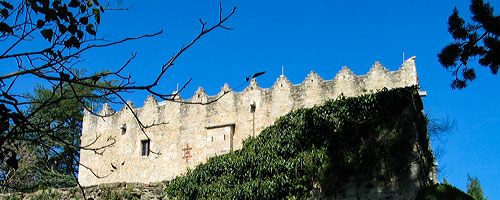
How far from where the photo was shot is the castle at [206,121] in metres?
20.2

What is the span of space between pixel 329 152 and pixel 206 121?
1032 cm

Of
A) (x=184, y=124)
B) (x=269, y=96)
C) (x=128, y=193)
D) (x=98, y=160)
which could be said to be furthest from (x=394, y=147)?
(x=98, y=160)

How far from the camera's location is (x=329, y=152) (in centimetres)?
1185

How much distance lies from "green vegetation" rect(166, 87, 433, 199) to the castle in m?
7.24

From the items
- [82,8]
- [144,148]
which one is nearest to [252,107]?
[144,148]

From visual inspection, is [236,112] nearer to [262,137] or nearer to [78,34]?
[262,137]

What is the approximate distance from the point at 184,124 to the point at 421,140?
11.6m


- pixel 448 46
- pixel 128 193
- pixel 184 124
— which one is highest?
pixel 184 124

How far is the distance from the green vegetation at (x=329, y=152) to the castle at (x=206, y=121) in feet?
23.8

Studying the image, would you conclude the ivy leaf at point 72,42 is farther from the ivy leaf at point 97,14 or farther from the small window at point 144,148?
the small window at point 144,148

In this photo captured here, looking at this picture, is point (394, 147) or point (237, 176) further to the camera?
point (237, 176)

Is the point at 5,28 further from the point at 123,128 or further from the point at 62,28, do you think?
the point at 123,128

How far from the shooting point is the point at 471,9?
24.4ft

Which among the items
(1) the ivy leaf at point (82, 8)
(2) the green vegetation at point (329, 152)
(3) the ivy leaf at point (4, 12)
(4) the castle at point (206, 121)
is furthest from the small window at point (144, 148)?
(3) the ivy leaf at point (4, 12)
